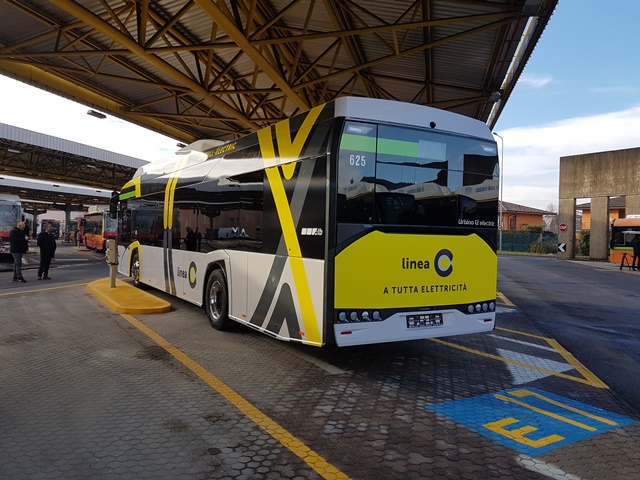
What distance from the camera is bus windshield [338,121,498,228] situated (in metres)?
5.14

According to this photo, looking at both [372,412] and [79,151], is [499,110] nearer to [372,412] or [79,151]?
[372,412]

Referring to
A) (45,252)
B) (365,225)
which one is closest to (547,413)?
(365,225)

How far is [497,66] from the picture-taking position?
11.4m

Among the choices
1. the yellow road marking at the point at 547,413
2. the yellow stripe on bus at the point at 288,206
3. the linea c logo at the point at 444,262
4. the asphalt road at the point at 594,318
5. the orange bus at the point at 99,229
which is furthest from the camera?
the orange bus at the point at 99,229

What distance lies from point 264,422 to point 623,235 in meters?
30.7

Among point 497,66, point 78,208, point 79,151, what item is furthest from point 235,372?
point 78,208

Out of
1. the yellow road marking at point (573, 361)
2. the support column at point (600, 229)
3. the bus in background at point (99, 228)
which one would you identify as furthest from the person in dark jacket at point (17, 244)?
the support column at point (600, 229)

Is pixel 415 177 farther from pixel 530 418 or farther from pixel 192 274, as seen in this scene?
pixel 192 274

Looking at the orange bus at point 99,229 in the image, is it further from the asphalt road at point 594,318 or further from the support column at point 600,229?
the support column at point 600,229

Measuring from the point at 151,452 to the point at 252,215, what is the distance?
3.66m

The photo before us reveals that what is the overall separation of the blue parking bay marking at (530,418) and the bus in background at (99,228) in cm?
2889

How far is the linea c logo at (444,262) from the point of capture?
5.70m

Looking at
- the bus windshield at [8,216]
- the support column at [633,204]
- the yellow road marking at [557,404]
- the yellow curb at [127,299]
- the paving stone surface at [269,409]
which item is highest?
the support column at [633,204]

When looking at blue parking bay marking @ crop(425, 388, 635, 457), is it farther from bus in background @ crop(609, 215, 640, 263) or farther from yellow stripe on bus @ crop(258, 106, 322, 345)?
bus in background @ crop(609, 215, 640, 263)
